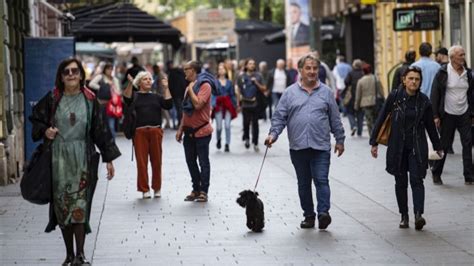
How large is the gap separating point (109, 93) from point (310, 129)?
617 inches

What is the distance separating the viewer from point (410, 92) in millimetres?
13125

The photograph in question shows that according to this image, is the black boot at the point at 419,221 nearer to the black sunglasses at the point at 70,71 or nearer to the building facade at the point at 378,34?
the black sunglasses at the point at 70,71

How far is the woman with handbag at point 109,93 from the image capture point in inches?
1118

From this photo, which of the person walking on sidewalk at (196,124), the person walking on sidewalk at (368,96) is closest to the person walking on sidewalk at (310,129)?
the person walking on sidewalk at (196,124)

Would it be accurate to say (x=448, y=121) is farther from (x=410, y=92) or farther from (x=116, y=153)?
(x=116, y=153)

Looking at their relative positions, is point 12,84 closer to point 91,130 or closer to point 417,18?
point 417,18

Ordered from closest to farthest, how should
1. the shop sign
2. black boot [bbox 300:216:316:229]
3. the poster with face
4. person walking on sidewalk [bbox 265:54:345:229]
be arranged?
person walking on sidewalk [bbox 265:54:345:229], black boot [bbox 300:216:316:229], the shop sign, the poster with face

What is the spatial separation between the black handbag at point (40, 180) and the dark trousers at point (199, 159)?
5615mm

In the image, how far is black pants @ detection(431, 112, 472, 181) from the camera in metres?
17.1

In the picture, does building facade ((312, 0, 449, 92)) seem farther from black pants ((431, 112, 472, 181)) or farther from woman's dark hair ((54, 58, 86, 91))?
woman's dark hair ((54, 58, 86, 91))

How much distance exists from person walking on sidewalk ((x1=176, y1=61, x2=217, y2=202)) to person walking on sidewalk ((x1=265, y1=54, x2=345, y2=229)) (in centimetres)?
317

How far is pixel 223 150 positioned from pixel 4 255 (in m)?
14.7

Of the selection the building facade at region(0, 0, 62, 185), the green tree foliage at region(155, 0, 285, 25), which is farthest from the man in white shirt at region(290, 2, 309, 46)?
the building facade at region(0, 0, 62, 185)

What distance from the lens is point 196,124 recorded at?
16.5m
